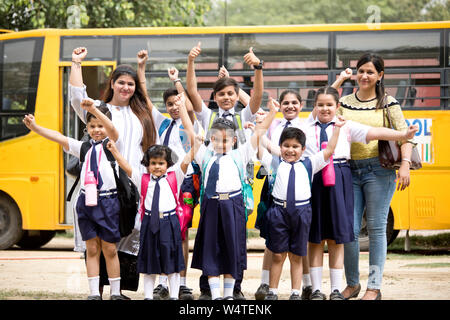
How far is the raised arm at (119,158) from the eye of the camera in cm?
568

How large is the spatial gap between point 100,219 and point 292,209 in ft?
4.85

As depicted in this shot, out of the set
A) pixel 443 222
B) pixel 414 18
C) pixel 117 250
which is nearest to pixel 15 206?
pixel 117 250

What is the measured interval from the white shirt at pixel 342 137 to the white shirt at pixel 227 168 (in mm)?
508

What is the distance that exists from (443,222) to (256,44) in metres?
3.62

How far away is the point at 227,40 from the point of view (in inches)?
432

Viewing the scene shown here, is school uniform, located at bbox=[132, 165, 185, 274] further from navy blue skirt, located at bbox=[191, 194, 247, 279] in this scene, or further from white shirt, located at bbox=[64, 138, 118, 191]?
white shirt, located at bbox=[64, 138, 118, 191]

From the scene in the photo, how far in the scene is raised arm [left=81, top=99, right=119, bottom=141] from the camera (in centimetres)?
572

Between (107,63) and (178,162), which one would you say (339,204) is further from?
(107,63)

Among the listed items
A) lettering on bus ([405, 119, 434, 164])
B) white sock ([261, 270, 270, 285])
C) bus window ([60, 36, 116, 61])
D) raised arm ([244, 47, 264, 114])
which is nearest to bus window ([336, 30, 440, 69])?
lettering on bus ([405, 119, 434, 164])

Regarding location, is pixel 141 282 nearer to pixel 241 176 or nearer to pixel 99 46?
pixel 241 176

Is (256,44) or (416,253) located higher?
(256,44)

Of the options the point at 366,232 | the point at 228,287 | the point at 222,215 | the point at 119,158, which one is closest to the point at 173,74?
the point at 119,158

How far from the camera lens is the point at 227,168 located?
5785 mm
